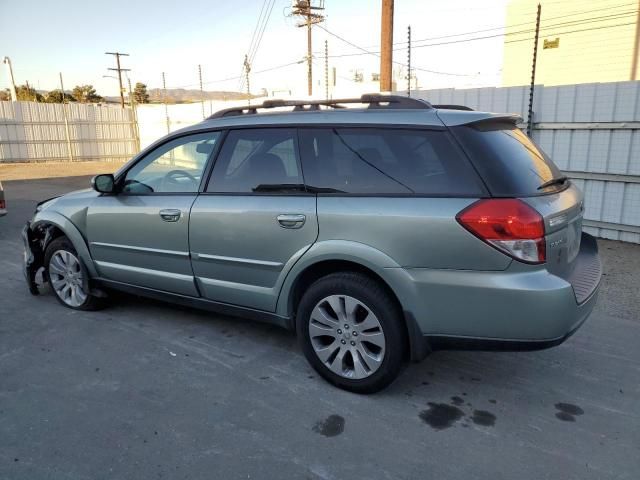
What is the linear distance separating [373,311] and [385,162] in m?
0.91

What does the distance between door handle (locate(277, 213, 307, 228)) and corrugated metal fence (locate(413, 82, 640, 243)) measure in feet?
18.0

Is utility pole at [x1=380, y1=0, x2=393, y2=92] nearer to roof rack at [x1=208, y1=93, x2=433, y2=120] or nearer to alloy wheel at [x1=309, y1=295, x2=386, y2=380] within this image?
roof rack at [x1=208, y1=93, x2=433, y2=120]

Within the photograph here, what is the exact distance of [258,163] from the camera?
3.60 meters

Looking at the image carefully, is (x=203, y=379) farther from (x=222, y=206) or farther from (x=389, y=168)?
(x=389, y=168)

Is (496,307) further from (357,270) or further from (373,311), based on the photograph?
(357,270)

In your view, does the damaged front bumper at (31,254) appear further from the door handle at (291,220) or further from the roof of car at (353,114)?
the door handle at (291,220)

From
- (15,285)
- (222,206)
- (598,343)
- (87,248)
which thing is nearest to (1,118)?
(15,285)

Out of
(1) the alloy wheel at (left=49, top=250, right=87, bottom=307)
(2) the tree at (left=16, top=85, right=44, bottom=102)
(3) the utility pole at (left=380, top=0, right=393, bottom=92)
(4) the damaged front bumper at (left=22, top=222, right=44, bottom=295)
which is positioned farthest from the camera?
(2) the tree at (left=16, top=85, right=44, bottom=102)

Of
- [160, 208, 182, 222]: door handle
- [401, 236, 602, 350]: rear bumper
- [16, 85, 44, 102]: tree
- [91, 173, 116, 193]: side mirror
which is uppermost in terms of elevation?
[16, 85, 44, 102]: tree

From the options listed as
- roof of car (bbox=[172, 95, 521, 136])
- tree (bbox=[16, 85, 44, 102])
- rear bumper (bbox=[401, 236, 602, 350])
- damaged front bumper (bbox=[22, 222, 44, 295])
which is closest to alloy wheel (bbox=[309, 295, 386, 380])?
rear bumper (bbox=[401, 236, 602, 350])

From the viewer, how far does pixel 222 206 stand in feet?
11.9

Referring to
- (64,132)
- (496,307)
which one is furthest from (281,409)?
(64,132)

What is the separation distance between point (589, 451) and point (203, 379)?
91.9 inches

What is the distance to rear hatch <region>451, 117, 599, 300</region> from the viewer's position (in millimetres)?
2748
